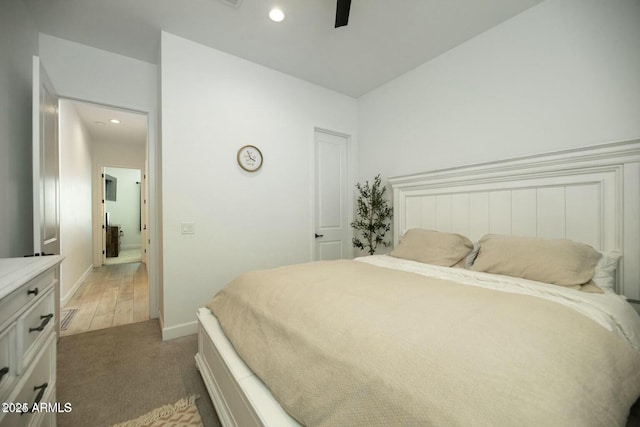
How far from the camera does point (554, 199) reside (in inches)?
73.9

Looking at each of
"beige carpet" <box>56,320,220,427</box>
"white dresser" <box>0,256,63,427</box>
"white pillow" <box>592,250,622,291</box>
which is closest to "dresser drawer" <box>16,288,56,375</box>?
"white dresser" <box>0,256,63,427</box>

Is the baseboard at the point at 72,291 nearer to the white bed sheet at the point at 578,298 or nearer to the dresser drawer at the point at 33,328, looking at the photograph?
the dresser drawer at the point at 33,328

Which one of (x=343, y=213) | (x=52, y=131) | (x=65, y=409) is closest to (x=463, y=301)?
(x=65, y=409)

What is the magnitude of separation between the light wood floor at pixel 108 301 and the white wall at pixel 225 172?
0.96 m

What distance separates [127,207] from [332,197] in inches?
311

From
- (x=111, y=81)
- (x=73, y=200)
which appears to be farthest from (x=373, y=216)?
(x=73, y=200)

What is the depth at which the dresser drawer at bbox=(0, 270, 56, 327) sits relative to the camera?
0.74 m

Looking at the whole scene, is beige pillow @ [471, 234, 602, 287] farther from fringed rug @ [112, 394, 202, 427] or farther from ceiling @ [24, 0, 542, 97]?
fringed rug @ [112, 394, 202, 427]

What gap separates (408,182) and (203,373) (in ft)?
8.30

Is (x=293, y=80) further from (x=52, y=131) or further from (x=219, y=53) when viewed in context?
(x=52, y=131)

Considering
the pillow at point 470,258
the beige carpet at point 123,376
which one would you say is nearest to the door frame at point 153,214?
the beige carpet at point 123,376

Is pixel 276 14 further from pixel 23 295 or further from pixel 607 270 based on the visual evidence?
pixel 607 270

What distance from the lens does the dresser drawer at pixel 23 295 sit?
0.74 m

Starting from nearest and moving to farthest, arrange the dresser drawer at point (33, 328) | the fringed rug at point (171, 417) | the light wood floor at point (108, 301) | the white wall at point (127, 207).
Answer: the dresser drawer at point (33, 328) < the fringed rug at point (171, 417) < the light wood floor at point (108, 301) < the white wall at point (127, 207)
